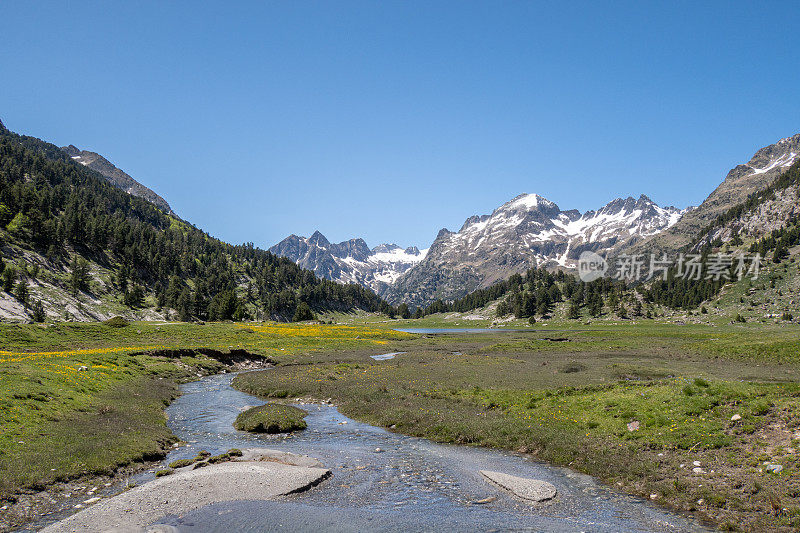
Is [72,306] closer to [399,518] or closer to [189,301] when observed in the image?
[189,301]

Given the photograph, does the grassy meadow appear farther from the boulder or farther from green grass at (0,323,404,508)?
the boulder

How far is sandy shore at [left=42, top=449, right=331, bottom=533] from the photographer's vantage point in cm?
1351

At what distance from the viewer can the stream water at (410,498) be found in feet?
46.2

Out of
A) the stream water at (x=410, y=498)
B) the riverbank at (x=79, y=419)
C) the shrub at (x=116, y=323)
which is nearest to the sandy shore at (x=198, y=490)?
the stream water at (x=410, y=498)

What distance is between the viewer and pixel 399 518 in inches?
580

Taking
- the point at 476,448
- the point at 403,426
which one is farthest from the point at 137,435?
the point at 476,448

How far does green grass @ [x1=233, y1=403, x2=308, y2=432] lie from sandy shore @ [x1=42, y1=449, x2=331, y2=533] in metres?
6.47

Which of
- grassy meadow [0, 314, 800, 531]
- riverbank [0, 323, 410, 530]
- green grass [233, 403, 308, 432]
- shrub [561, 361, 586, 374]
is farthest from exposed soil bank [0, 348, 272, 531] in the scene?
shrub [561, 361, 586, 374]

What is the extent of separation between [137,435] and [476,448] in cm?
2067

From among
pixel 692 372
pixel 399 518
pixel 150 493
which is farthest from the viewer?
pixel 692 372

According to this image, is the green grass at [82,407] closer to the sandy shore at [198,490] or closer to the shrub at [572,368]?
the sandy shore at [198,490]

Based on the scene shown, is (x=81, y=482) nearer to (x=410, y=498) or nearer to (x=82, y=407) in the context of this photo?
(x=82, y=407)

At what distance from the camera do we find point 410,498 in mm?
16688

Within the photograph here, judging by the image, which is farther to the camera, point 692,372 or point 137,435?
point 692,372
